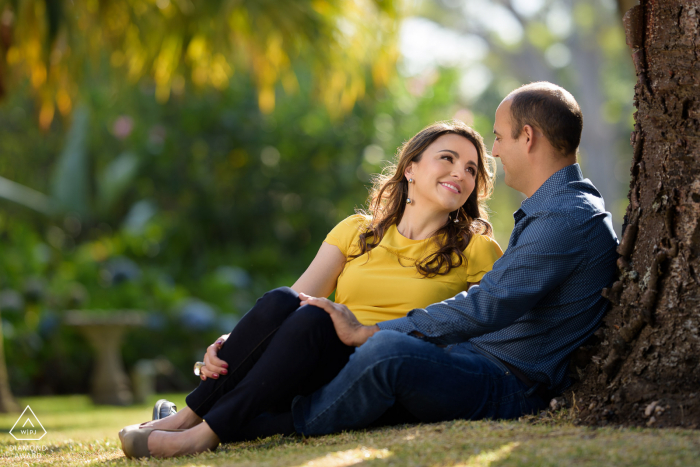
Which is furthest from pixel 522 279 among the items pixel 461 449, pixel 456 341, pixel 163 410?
pixel 163 410

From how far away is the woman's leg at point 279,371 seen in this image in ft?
8.45

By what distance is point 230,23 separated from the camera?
5.71 meters

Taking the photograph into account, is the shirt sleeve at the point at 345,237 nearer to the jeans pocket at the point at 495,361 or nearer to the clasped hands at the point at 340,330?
the clasped hands at the point at 340,330

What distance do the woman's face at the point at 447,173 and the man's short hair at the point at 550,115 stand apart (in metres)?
0.53

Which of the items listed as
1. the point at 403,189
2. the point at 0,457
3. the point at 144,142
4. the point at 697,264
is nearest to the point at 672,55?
the point at 697,264

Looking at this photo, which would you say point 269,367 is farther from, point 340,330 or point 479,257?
point 479,257

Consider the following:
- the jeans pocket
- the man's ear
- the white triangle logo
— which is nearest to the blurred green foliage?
the white triangle logo

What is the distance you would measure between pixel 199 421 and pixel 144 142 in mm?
8582

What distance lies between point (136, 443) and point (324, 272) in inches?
43.2

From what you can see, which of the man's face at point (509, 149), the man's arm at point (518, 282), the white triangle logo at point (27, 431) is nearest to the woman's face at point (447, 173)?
the man's face at point (509, 149)

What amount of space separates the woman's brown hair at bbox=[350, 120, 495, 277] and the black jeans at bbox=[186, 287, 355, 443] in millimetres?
619

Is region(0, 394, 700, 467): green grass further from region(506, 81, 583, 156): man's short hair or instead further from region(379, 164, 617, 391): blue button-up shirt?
region(506, 81, 583, 156): man's short hair

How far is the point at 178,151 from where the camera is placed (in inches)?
422

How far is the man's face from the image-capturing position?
8.96ft
